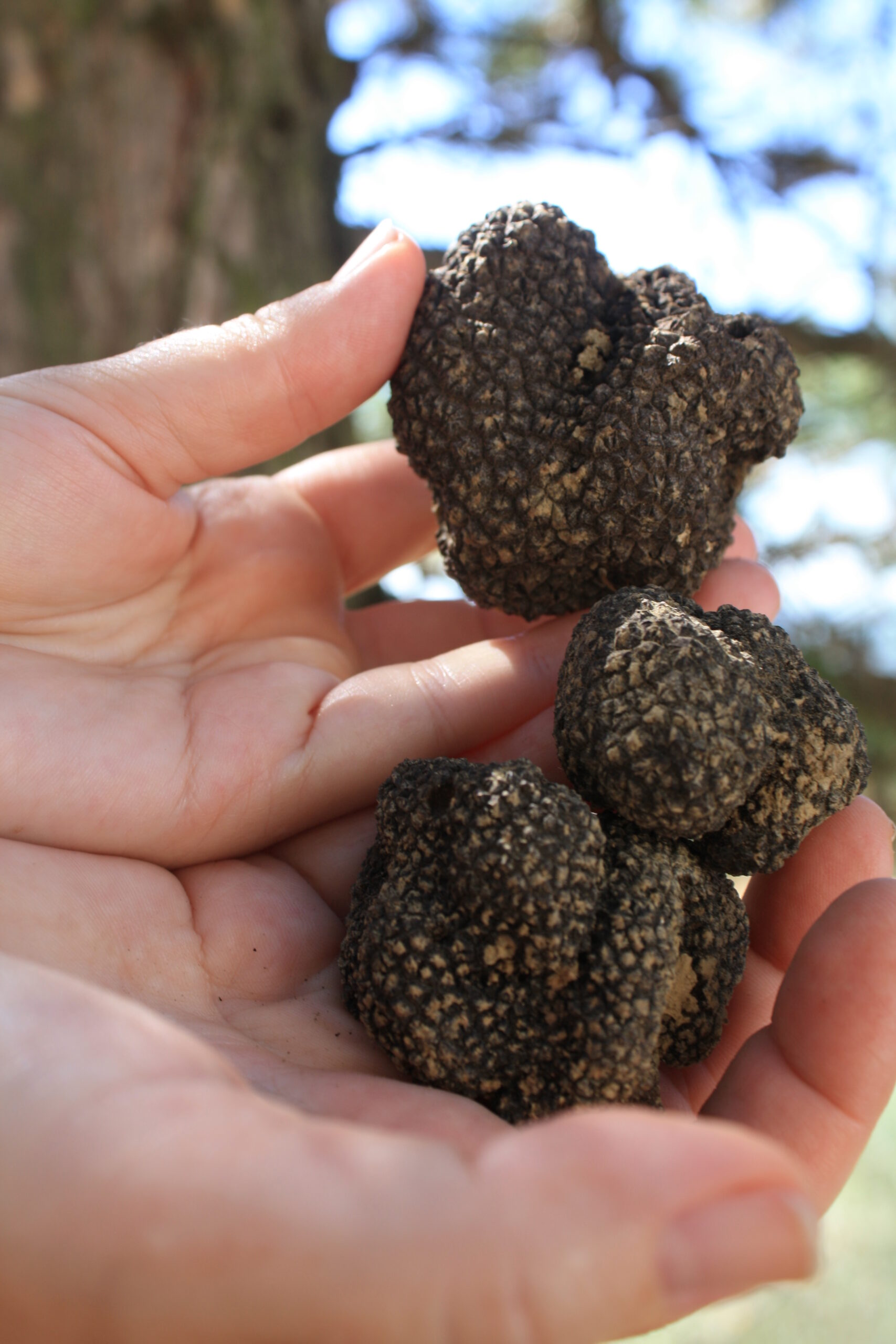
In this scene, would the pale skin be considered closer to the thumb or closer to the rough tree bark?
the thumb

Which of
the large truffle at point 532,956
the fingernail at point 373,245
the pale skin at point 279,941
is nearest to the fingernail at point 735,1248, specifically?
the pale skin at point 279,941

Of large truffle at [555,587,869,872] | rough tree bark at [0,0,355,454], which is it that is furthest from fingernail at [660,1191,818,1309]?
rough tree bark at [0,0,355,454]

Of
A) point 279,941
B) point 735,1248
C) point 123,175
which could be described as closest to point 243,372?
point 279,941


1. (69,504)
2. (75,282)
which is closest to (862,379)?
(75,282)

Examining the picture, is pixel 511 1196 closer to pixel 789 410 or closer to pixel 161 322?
pixel 789 410

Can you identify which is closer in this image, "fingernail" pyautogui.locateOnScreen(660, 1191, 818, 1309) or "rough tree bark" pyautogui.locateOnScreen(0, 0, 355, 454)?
"fingernail" pyautogui.locateOnScreen(660, 1191, 818, 1309)

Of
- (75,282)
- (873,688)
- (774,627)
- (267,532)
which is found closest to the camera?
(774,627)

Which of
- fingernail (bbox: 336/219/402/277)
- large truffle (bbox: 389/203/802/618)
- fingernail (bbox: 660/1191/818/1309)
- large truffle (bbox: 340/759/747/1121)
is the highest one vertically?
fingernail (bbox: 336/219/402/277)

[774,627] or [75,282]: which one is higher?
[75,282]
